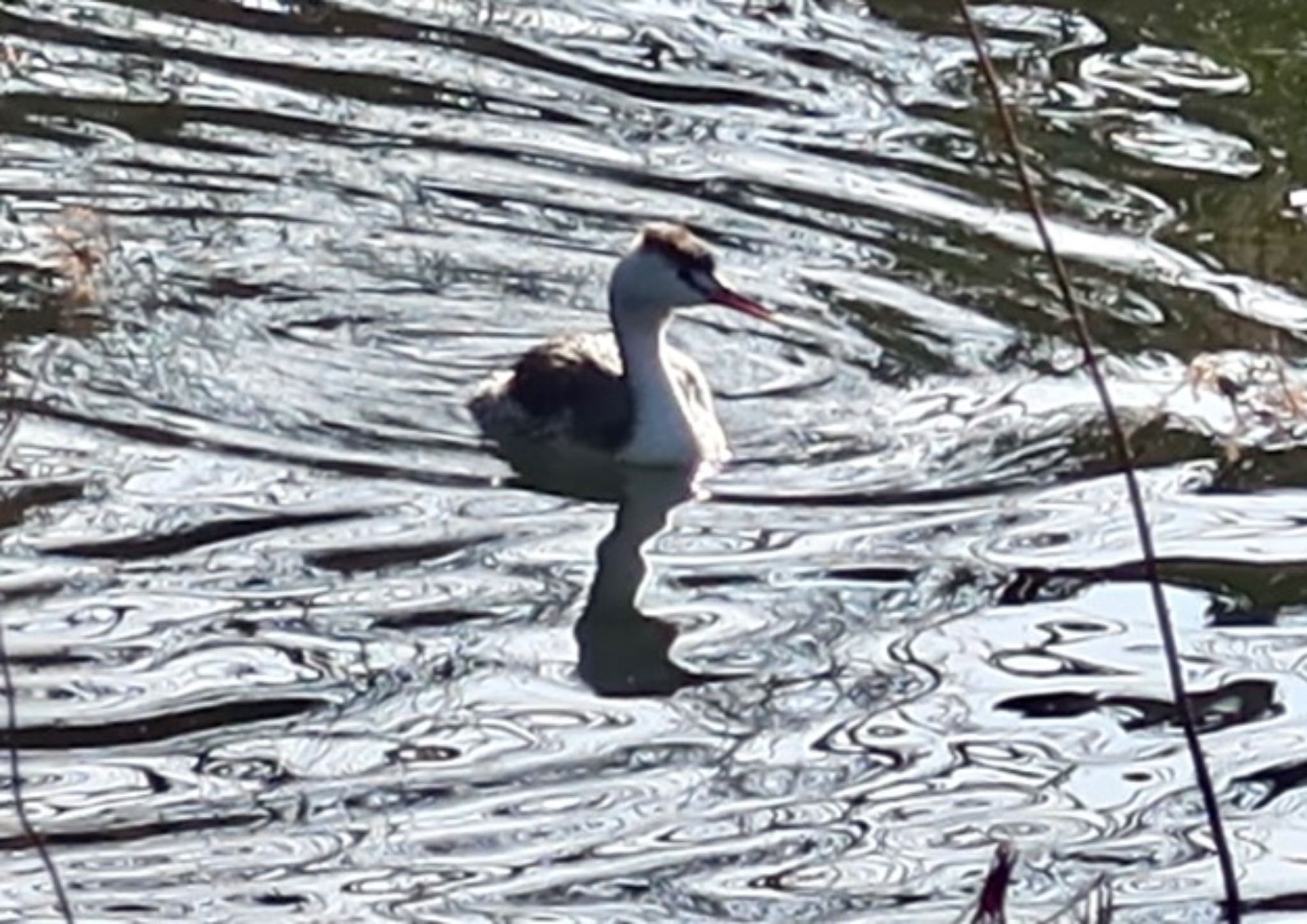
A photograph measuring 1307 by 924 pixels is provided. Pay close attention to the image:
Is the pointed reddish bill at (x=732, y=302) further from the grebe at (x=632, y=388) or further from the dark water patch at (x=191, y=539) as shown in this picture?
the dark water patch at (x=191, y=539)

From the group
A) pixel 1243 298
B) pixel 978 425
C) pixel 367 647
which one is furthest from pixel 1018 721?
pixel 1243 298

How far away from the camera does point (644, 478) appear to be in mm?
11508

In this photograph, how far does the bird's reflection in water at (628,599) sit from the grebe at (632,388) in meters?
0.09

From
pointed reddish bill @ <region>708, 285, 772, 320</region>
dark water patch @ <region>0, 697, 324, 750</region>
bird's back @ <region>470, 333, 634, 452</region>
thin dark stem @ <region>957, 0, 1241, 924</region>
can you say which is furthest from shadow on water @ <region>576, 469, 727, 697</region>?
thin dark stem @ <region>957, 0, 1241, 924</region>

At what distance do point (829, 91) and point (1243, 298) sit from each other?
7.04 ft

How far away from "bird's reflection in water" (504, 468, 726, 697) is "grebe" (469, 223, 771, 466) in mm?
93

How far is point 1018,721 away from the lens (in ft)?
30.2

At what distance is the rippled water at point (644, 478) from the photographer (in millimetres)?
8438

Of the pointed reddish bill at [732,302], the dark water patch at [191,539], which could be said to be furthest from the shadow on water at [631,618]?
the dark water patch at [191,539]

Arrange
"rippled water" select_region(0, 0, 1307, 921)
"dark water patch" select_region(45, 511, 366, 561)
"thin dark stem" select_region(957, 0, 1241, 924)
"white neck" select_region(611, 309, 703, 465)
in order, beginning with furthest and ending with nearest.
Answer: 1. "white neck" select_region(611, 309, 703, 465)
2. "dark water patch" select_region(45, 511, 366, 561)
3. "rippled water" select_region(0, 0, 1307, 921)
4. "thin dark stem" select_region(957, 0, 1241, 924)

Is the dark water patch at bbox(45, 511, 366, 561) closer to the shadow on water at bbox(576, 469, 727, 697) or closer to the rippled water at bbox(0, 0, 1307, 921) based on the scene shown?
the rippled water at bbox(0, 0, 1307, 921)

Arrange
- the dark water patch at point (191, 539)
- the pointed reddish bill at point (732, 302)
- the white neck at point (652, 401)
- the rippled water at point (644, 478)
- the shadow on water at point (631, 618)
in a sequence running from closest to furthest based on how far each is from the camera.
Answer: the rippled water at point (644, 478)
the shadow on water at point (631, 618)
the dark water patch at point (191, 539)
the white neck at point (652, 401)
the pointed reddish bill at point (732, 302)

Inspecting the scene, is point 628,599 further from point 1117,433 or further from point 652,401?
point 1117,433

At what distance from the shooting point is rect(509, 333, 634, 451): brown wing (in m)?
11.4
